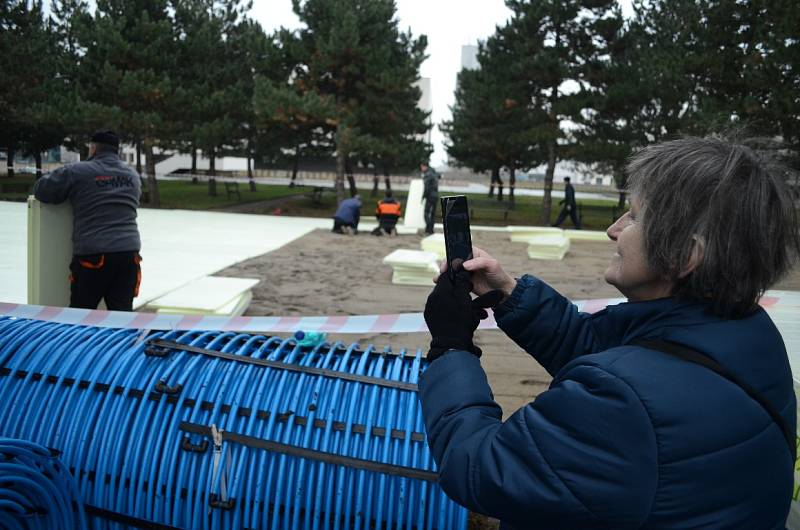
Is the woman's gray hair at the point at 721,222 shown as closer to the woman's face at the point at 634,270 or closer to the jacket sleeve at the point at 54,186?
the woman's face at the point at 634,270

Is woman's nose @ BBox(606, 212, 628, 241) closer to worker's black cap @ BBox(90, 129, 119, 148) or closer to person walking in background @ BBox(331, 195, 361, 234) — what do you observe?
worker's black cap @ BBox(90, 129, 119, 148)

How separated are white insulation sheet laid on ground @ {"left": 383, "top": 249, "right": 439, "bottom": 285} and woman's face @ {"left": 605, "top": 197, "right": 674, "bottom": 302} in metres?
7.99

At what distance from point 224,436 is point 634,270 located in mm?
1722

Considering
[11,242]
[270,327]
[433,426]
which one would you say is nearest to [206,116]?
[11,242]

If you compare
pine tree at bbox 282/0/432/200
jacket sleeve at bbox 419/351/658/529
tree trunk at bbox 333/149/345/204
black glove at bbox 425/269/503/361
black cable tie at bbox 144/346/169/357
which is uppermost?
pine tree at bbox 282/0/432/200

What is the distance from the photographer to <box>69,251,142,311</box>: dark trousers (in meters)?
4.52

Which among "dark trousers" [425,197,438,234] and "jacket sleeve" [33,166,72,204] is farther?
"dark trousers" [425,197,438,234]

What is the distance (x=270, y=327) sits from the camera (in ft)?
11.5

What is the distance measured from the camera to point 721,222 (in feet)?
3.93

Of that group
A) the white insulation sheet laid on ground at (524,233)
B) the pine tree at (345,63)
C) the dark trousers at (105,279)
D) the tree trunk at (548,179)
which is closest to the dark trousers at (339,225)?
the white insulation sheet laid on ground at (524,233)

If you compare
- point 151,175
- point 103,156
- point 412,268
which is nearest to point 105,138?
point 103,156

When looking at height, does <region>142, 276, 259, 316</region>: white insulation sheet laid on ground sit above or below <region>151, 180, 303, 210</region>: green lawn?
below

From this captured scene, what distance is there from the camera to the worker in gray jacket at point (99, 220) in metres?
4.43

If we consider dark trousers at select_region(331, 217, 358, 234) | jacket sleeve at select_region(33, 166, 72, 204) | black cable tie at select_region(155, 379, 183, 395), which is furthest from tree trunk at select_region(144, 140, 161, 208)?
black cable tie at select_region(155, 379, 183, 395)
